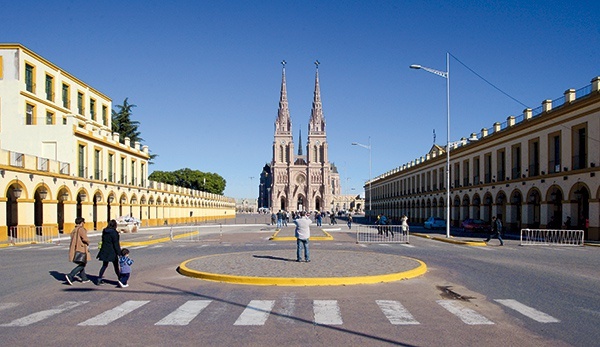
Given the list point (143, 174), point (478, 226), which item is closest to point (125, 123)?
point (143, 174)

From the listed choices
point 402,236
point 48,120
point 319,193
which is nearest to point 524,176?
point 402,236

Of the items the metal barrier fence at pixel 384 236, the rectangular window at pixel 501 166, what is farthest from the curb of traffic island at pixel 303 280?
the rectangular window at pixel 501 166

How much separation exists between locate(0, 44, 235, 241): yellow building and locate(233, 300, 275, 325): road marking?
26.9 meters

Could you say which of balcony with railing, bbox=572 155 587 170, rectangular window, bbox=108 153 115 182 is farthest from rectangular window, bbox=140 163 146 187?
balcony with railing, bbox=572 155 587 170

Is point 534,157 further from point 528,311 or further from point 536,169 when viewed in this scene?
point 528,311

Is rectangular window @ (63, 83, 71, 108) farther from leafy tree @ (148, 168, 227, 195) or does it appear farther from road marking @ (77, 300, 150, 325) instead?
leafy tree @ (148, 168, 227, 195)

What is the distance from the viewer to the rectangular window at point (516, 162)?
1726 inches

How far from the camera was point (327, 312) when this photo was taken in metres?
9.23

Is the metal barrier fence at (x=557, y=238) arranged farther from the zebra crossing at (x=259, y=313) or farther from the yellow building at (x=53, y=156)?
the yellow building at (x=53, y=156)

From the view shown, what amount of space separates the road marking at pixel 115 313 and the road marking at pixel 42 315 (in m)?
0.91

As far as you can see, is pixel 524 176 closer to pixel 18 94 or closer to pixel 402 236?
pixel 402 236

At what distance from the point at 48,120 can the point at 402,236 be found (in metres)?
32.2

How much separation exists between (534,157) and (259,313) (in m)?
38.1

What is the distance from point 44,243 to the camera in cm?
3089
